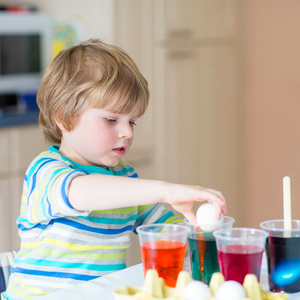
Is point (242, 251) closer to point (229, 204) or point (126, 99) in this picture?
point (126, 99)

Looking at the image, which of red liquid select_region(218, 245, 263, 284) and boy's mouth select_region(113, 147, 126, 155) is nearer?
red liquid select_region(218, 245, 263, 284)

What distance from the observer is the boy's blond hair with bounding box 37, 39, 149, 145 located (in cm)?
129

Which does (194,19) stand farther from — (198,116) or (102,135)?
(102,135)

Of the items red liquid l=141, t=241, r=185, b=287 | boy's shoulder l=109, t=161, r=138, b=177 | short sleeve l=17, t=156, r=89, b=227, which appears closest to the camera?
red liquid l=141, t=241, r=185, b=287

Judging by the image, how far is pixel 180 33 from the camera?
126 inches

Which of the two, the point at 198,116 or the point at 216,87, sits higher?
the point at 216,87

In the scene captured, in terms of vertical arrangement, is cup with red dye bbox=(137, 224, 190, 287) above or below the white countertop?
above

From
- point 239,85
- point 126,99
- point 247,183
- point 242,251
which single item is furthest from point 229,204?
point 242,251

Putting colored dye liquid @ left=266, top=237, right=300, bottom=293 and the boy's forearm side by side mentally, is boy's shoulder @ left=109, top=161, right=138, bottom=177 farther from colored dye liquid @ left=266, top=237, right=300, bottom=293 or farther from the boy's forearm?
colored dye liquid @ left=266, top=237, right=300, bottom=293

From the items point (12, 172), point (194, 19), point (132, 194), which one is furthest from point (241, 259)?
point (194, 19)

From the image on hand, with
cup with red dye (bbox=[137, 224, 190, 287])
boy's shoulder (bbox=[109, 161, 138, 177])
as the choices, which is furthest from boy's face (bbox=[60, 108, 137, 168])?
cup with red dye (bbox=[137, 224, 190, 287])

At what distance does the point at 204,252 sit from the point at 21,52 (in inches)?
83.0

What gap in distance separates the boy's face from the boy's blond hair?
0.6 inches

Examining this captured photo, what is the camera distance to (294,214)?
3416 mm
